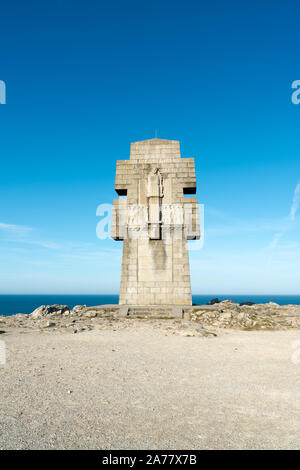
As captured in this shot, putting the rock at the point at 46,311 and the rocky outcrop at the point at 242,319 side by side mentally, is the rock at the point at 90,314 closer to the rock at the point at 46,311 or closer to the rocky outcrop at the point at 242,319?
the rock at the point at 46,311

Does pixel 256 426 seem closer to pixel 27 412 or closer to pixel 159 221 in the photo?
pixel 27 412

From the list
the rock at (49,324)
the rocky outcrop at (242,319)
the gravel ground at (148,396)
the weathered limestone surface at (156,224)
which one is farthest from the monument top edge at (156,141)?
the gravel ground at (148,396)

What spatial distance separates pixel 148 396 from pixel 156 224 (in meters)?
14.6

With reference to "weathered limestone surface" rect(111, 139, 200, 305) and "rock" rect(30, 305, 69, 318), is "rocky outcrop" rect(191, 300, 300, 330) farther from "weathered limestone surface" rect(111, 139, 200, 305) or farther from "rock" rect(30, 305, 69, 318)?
"rock" rect(30, 305, 69, 318)

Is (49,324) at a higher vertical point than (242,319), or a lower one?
lower

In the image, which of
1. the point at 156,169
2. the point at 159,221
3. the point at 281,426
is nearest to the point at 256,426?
the point at 281,426

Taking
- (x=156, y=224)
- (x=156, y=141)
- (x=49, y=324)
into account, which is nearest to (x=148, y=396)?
(x=49, y=324)

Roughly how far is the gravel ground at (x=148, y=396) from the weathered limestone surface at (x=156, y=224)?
8.38 m

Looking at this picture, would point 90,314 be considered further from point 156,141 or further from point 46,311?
point 156,141

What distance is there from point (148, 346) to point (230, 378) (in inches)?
160

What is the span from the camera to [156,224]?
1995 centimetres

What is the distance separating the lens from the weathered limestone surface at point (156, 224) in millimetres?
19422

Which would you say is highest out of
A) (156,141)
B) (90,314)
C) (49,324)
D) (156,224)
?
(156,141)

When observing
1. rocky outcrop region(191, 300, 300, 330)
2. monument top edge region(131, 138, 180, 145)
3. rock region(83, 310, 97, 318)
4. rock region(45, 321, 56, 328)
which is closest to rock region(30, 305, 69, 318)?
rock region(83, 310, 97, 318)
